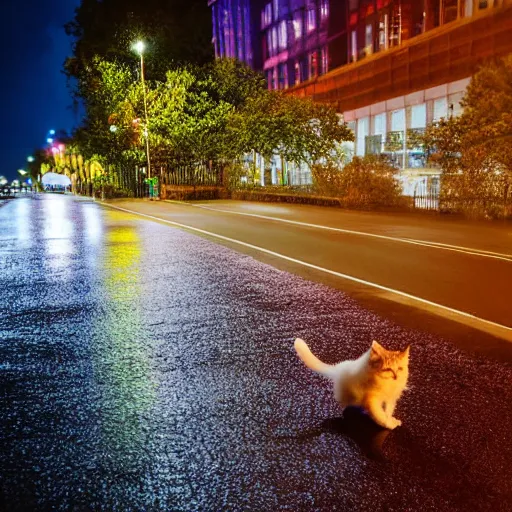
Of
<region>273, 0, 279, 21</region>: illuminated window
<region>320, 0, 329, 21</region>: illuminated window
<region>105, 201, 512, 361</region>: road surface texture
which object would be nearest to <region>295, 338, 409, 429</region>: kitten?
<region>105, 201, 512, 361</region>: road surface texture

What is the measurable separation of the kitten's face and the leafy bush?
2215 cm

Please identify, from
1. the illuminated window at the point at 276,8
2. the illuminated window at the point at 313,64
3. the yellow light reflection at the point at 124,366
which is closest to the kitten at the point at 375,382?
the yellow light reflection at the point at 124,366

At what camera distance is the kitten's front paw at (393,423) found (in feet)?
12.8

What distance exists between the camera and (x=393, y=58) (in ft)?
125

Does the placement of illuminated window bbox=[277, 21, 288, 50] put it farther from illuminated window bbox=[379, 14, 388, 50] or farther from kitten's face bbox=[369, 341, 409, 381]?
kitten's face bbox=[369, 341, 409, 381]

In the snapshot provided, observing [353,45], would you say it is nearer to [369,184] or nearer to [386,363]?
[369,184]

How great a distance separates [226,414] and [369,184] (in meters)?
22.4

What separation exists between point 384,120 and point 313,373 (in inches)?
1517

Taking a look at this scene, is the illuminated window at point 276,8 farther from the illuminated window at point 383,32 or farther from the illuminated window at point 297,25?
the illuminated window at point 383,32

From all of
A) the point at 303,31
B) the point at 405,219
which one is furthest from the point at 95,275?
the point at 303,31

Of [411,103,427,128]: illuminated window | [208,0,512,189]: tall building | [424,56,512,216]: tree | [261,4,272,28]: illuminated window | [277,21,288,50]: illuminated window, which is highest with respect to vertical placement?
[261,4,272,28]: illuminated window

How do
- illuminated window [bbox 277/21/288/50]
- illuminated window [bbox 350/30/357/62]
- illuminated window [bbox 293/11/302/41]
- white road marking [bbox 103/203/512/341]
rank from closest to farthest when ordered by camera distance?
white road marking [bbox 103/203/512/341], illuminated window [bbox 350/30/357/62], illuminated window [bbox 293/11/302/41], illuminated window [bbox 277/21/288/50]

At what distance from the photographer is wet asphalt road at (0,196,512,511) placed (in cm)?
315

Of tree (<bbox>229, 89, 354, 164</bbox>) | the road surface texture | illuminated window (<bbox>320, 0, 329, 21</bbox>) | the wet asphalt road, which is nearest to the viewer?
the wet asphalt road
